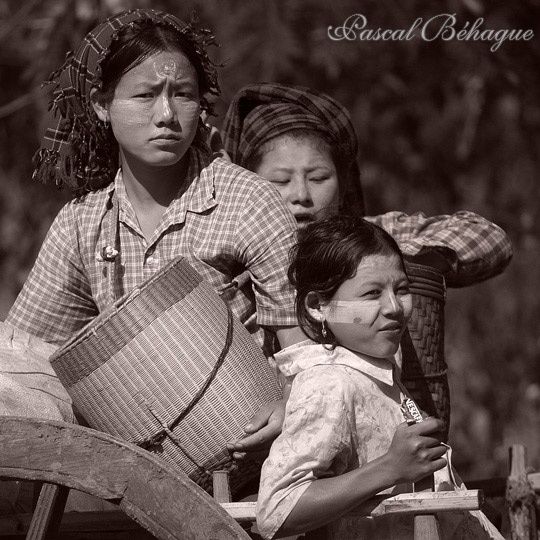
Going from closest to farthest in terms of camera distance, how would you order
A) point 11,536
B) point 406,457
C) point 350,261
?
1. point 406,457
2. point 350,261
3. point 11,536

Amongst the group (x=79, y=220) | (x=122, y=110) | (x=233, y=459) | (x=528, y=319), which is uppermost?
(x=122, y=110)

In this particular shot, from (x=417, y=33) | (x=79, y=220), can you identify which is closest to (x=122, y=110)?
(x=79, y=220)

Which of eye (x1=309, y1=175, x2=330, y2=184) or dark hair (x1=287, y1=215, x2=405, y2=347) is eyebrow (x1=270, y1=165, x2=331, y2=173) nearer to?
eye (x1=309, y1=175, x2=330, y2=184)

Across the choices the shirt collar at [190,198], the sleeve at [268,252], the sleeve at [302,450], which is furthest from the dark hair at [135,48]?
the sleeve at [302,450]

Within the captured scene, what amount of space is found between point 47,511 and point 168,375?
1.52 feet

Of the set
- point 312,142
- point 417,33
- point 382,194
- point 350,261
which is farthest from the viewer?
point 382,194

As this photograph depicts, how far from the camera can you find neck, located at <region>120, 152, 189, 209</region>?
3.07 meters

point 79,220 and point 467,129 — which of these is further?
point 467,129

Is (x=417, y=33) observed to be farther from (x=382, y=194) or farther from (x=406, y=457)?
(x=406, y=457)

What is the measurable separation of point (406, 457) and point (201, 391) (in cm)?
47

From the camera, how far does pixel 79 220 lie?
10.1 feet

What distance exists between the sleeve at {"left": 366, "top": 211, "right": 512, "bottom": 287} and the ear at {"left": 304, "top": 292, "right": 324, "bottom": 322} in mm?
660

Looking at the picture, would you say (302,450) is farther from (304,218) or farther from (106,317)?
(304,218)

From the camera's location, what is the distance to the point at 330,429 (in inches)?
93.9
